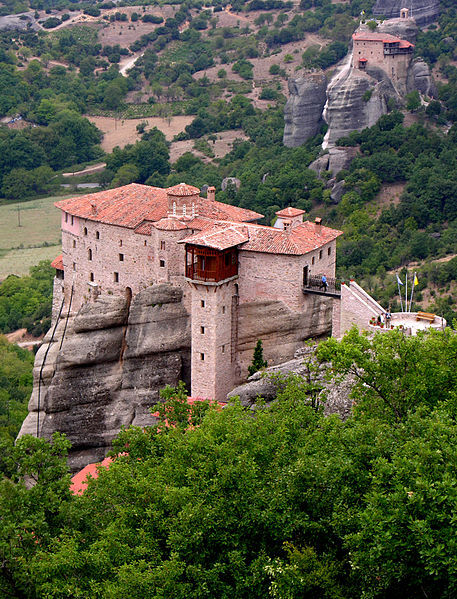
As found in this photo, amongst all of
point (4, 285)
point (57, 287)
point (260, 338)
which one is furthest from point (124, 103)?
point (260, 338)

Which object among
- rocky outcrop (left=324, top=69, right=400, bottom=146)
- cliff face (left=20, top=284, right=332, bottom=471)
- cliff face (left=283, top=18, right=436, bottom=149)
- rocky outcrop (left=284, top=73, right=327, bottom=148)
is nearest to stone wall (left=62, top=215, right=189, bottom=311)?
cliff face (left=20, top=284, right=332, bottom=471)

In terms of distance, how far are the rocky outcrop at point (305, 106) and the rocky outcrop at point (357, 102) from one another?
4.69 m

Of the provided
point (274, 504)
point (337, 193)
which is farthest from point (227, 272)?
point (337, 193)

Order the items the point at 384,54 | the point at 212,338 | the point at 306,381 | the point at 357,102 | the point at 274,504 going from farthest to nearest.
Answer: the point at 384,54
the point at 357,102
the point at 212,338
the point at 306,381
the point at 274,504

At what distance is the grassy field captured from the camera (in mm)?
114188

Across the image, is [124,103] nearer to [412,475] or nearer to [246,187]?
[246,187]

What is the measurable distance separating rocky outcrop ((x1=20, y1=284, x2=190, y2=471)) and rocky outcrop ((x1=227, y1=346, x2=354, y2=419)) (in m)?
6.37

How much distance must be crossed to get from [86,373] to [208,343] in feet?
29.8

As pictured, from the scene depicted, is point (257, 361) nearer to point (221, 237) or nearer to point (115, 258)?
point (221, 237)

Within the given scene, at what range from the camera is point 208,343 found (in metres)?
56.3

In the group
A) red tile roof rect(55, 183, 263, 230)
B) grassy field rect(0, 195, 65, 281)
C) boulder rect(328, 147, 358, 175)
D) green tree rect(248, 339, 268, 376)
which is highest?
red tile roof rect(55, 183, 263, 230)

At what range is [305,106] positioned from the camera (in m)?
108

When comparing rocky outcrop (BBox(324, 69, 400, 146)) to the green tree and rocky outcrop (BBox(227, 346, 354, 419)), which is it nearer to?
the green tree

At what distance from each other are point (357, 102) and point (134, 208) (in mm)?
43233
